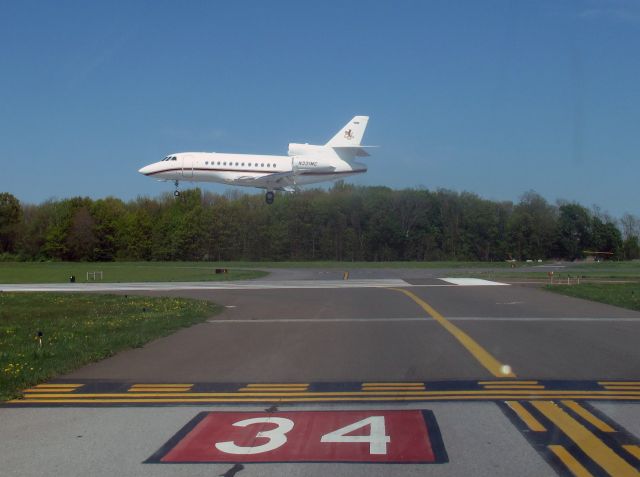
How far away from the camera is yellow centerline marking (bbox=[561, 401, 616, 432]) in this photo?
24.6ft

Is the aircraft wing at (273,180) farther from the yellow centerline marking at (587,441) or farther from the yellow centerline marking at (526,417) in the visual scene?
the yellow centerline marking at (587,441)

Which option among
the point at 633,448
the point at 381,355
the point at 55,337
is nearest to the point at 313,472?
the point at 633,448

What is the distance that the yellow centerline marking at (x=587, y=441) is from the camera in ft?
20.1

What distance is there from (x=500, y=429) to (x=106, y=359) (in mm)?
7618

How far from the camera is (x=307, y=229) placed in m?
99.6

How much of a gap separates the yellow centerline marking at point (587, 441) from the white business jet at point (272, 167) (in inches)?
1431

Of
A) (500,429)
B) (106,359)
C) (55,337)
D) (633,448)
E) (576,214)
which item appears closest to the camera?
(633,448)

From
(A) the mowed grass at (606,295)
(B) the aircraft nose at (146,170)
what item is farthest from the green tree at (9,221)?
(A) the mowed grass at (606,295)

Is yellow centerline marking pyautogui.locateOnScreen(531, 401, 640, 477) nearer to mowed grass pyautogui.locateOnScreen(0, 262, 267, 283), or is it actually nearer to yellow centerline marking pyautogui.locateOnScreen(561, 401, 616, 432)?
yellow centerline marking pyautogui.locateOnScreen(561, 401, 616, 432)

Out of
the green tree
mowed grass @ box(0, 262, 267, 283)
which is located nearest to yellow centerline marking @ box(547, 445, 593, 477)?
mowed grass @ box(0, 262, 267, 283)

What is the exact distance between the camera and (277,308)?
22672 mm

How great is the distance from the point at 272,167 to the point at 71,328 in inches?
1140

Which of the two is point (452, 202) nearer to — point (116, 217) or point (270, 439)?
point (116, 217)

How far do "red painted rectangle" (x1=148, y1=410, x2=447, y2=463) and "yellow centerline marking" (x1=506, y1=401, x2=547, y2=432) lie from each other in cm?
96
